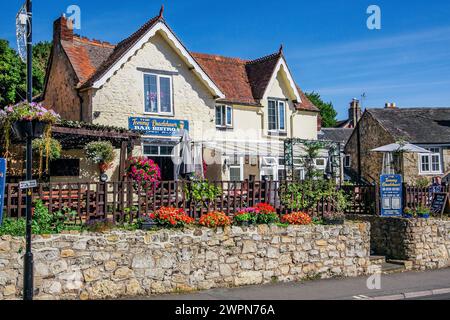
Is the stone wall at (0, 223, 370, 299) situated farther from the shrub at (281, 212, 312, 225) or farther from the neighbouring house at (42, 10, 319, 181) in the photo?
the neighbouring house at (42, 10, 319, 181)

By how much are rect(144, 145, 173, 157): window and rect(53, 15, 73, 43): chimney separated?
21.5 feet

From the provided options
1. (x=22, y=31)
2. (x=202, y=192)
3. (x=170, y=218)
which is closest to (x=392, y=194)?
(x=202, y=192)

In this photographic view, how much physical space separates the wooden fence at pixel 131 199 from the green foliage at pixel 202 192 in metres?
0.10

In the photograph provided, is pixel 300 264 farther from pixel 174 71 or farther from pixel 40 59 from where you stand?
pixel 40 59

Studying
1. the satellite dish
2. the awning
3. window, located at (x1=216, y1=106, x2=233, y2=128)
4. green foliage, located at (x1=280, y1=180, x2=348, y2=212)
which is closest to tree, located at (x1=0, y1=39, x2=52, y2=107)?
window, located at (x1=216, y1=106, x2=233, y2=128)

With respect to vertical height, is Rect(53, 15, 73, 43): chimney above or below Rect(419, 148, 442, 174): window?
above

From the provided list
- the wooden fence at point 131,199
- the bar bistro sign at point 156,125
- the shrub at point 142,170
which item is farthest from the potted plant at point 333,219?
the bar bistro sign at point 156,125

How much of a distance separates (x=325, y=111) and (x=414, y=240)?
54.7 metres

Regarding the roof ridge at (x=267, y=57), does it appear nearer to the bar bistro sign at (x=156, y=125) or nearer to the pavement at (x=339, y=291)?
the bar bistro sign at (x=156, y=125)

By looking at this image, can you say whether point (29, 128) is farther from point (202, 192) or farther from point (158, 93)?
point (158, 93)

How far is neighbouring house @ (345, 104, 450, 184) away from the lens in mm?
38094

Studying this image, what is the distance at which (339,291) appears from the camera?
1330cm

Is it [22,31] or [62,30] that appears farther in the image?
[62,30]

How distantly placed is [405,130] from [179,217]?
30.2 m
